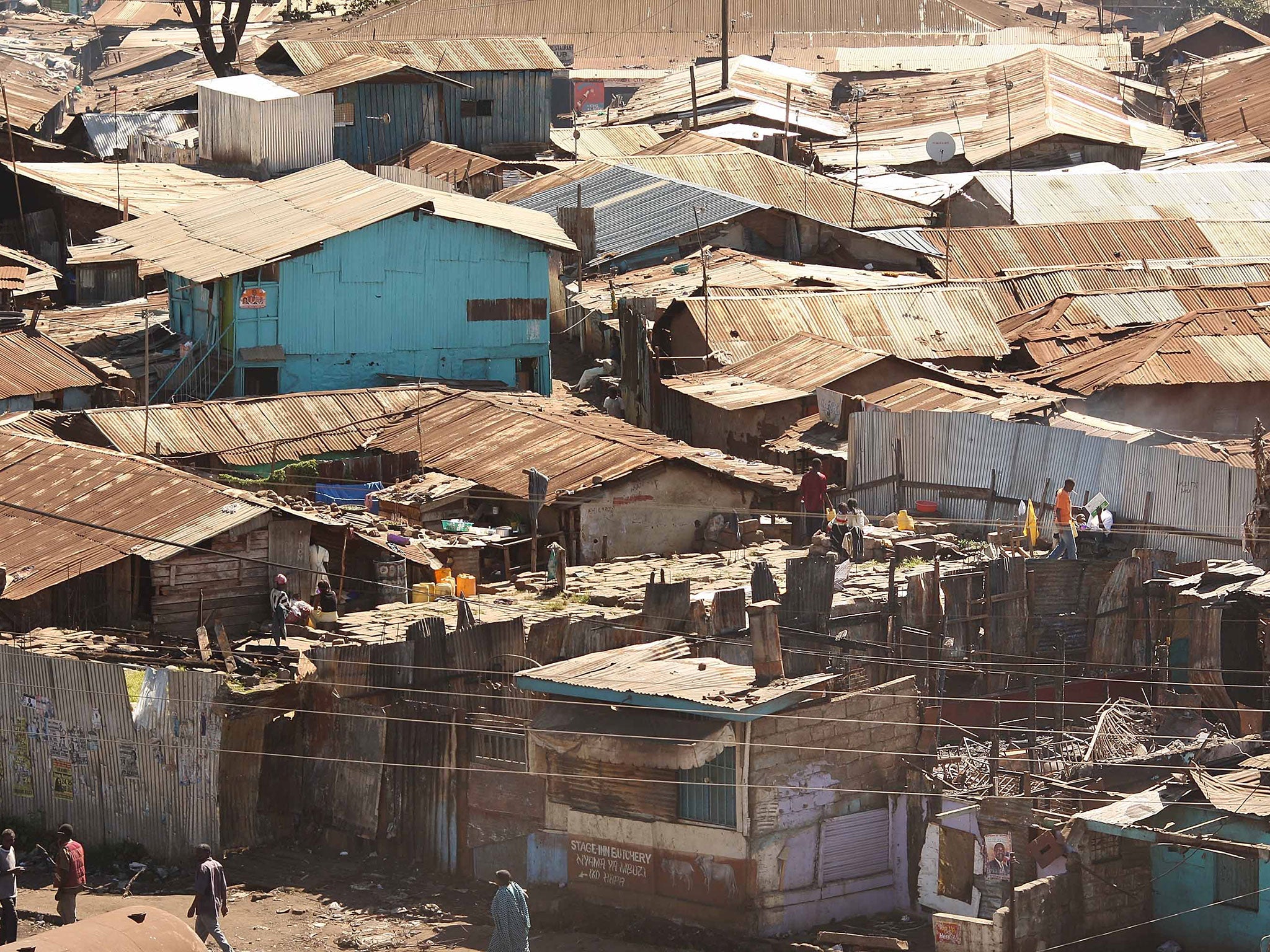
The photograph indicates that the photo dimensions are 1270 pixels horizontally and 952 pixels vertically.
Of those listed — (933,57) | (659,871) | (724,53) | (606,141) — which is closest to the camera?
(659,871)

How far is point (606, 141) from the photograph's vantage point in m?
52.5

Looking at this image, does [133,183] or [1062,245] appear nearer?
[1062,245]

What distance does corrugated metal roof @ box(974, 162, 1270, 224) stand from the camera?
1714 inches

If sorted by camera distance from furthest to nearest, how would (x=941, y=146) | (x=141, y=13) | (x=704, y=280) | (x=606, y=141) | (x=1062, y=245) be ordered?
(x=141, y=13), (x=606, y=141), (x=941, y=146), (x=1062, y=245), (x=704, y=280)

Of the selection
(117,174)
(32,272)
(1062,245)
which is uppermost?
(117,174)

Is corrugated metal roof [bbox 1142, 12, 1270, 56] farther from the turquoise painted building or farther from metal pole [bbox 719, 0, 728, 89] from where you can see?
the turquoise painted building

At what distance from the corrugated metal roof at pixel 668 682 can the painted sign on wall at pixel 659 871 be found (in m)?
1.23

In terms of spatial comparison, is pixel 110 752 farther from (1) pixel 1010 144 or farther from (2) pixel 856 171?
(1) pixel 1010 144

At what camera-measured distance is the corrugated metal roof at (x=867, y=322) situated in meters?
32.9

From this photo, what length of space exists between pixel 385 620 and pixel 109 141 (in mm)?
29881

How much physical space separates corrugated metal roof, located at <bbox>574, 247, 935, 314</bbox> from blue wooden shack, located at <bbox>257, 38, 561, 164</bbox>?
10.6 metres

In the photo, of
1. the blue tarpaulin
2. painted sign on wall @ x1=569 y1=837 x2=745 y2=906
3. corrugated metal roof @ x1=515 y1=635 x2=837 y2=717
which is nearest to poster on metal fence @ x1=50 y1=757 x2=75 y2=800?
corrugated metal roof @ x1=515 y1=635 x2=837 y2=717

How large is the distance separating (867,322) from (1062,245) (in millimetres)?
7945

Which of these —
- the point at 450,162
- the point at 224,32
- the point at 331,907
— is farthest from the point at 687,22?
the point at 331,907
